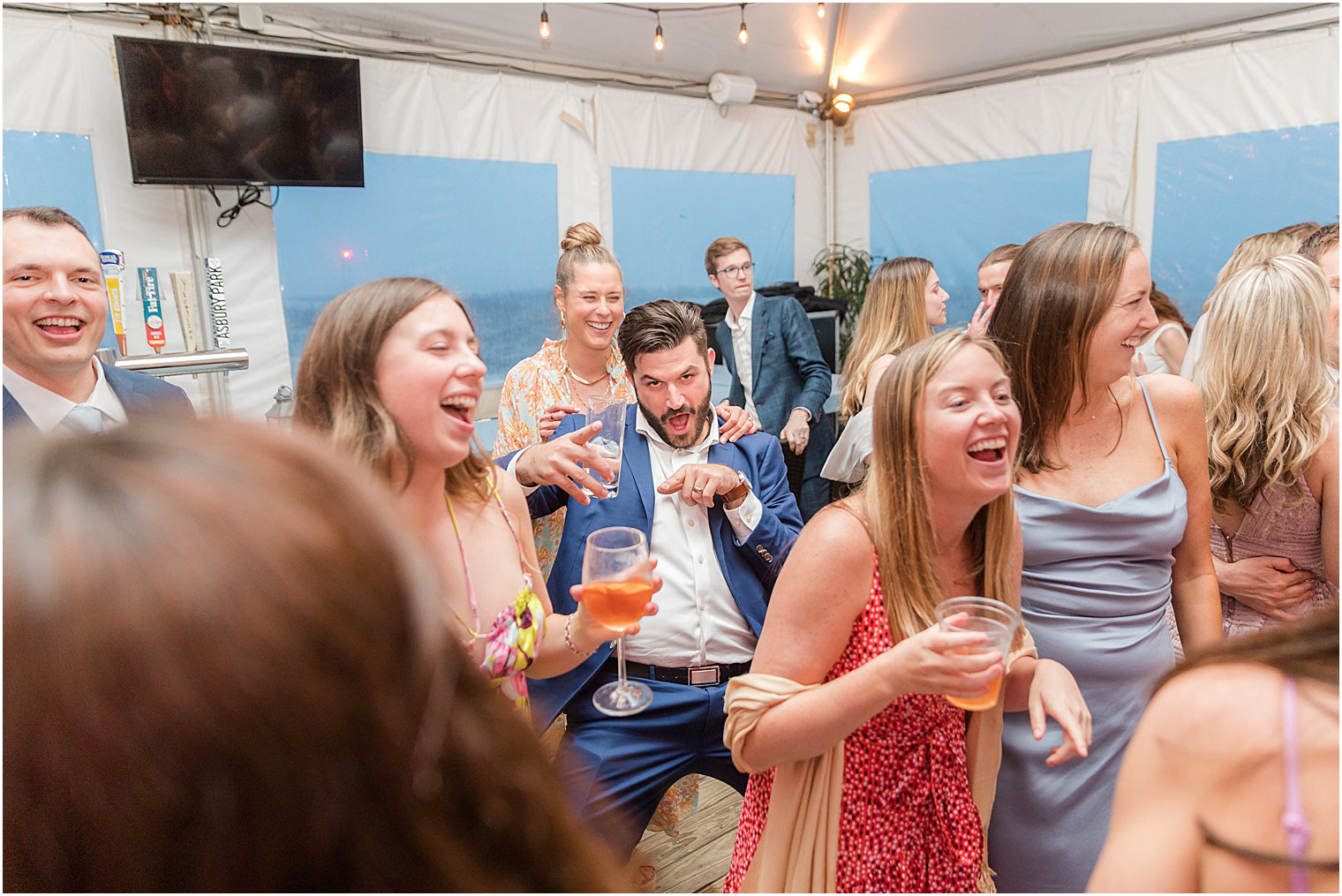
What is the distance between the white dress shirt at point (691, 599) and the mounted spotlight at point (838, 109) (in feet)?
17.4

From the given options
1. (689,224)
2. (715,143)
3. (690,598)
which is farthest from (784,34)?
(690,598)

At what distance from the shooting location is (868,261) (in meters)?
6.95

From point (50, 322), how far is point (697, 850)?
2.40m

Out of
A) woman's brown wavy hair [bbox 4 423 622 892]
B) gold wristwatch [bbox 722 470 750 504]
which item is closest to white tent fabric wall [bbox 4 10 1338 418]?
gold wristwatch [bbox 722 470 750 504]

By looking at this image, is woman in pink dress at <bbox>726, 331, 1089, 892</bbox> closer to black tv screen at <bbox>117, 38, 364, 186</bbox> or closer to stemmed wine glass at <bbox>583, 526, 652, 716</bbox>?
stemmed wine glass at <bbox>583, 526, 652, 716</bbox>

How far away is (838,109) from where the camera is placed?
662cm

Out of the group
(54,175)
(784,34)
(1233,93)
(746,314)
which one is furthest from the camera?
(784,34)

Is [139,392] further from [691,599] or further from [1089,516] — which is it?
[1089,516]

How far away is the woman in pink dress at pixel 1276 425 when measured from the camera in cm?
191

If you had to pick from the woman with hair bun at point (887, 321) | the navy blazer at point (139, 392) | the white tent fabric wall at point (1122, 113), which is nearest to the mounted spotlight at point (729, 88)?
the white tent fabric wall at point (1122, 113)

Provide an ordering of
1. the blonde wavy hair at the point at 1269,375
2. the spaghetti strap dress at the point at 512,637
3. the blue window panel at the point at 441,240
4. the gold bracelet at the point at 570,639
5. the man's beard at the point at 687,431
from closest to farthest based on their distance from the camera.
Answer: the spaghetti strap dress at the point at 512,637, the gold bracelet at the point at 570,639, the blonde wavy hair at the point at 1269,375, the man's beard at the point at 687,431, the blue window panel at the point at 441,240

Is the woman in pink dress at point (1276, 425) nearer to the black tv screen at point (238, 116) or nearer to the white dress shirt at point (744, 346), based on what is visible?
the white dress shirt at point (744, 346)

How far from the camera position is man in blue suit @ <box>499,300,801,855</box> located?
6.79ft

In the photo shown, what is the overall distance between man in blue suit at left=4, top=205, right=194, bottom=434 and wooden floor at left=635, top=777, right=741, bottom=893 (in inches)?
75.9
